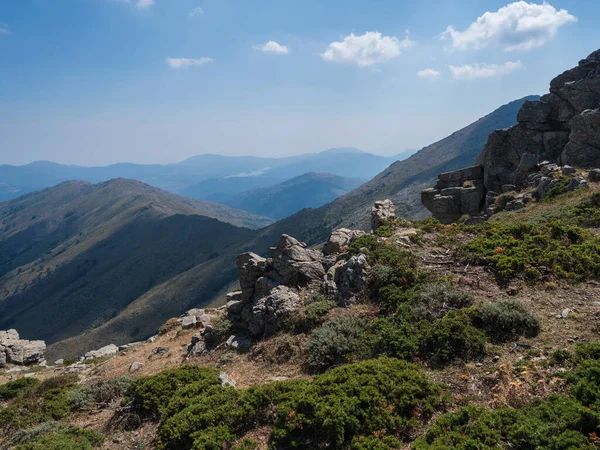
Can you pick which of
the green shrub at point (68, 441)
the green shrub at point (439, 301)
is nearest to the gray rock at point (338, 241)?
the green shrub at point (439, 301)

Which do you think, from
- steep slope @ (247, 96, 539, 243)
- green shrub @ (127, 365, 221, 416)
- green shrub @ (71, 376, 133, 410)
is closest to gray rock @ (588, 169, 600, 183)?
green shrub @ (127, 365, 221, 416)

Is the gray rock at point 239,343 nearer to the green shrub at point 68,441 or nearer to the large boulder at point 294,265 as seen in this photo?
the large boulder at point 294,265

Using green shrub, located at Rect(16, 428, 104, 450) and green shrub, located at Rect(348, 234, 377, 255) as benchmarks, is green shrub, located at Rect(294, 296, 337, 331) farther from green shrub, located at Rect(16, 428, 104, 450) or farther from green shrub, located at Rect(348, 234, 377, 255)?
green shrub, located at Rect(16, 428, 104, 450)

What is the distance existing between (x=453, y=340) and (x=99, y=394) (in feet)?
42.3

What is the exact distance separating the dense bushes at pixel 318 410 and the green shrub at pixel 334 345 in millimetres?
1981

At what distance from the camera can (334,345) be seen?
1198 centimetres

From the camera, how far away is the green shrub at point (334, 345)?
38.9 feet

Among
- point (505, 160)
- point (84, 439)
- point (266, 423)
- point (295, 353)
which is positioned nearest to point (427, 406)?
point (266, 423)

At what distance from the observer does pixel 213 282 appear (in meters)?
135

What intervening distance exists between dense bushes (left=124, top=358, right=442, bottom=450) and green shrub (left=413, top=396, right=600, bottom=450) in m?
0.87

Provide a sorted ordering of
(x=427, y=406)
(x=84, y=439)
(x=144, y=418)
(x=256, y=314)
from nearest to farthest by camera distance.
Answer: (x=427, y=406)
(x=84, y=439)
(x=144, y=418)
(x=256, y=314)

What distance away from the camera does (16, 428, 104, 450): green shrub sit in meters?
9.29

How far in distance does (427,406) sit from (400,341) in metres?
3.02

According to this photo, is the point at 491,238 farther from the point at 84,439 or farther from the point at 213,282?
the point at 213,282
